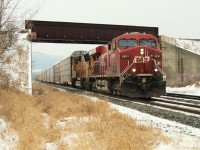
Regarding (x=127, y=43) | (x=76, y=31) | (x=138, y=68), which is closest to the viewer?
(x=138, y=68)

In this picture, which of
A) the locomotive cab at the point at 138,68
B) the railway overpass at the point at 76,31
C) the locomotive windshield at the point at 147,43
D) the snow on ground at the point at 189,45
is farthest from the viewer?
the railway overpass at the point at 76,31

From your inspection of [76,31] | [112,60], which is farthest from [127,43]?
[76,31]

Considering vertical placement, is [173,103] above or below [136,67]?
below

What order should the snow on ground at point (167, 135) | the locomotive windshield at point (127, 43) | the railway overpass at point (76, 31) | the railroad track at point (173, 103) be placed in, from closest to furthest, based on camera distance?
the snow on ground at point (167, 135) < the railroad track at point (173, 103) < the locomotive windshield at point (127, 43) < the railway overpass at point (76, 31)

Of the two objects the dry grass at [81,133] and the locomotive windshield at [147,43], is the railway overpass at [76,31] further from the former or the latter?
the dry grass at [81,133]

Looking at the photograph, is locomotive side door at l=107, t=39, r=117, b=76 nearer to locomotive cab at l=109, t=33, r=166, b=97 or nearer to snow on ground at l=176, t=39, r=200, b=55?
locomotive cab at l=109, t=33, r=166, b=97

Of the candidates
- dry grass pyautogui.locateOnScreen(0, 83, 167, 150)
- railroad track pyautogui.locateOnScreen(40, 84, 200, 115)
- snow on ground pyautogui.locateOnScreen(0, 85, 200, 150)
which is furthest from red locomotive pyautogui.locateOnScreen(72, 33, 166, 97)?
snow on ground pyautogui.locateOnScreen(0, 85, 200, 150)

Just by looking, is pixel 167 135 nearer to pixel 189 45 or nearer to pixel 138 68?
pixel 138 68

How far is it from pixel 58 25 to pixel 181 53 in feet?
41.5

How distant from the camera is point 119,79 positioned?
17609mm

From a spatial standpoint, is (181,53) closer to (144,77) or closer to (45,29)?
(45,29)

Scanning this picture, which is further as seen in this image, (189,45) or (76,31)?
(76,31)

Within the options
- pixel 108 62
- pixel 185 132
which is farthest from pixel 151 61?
pixel 185 132

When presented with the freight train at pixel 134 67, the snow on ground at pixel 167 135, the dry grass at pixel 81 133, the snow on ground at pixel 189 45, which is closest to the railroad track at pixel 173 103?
the freight train at pixel 134 67
